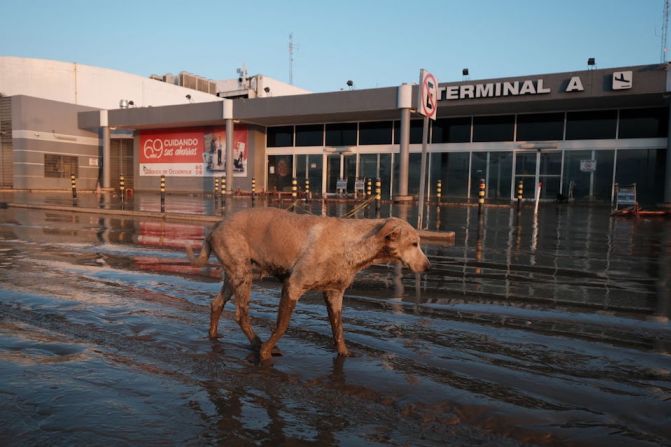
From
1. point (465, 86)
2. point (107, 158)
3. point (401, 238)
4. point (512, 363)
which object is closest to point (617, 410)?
point (512, 363)

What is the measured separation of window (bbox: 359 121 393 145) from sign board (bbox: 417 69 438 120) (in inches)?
763

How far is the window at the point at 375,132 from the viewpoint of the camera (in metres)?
32.7

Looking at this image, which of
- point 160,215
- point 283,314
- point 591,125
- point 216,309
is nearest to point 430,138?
point 591,125

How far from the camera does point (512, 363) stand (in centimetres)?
442

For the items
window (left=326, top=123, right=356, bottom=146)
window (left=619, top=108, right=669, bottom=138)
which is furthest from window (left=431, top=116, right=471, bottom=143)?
window (left=619, top=108, right=669, bottom=138)

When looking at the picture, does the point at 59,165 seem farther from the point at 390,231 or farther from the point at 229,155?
the point at 390,231

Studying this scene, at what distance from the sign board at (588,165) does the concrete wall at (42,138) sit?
3968 centimetres

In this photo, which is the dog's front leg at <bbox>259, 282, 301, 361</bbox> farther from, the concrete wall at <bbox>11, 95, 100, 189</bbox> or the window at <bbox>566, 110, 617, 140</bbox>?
the concrete wall at <bbox>11, 95, 100, 189</bbox>

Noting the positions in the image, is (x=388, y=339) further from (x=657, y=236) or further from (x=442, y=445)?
(x=657, y=236)

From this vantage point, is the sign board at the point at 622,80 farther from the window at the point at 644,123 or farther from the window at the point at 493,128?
the window at the point at 493,128

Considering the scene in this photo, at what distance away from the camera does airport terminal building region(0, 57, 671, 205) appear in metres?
25.2

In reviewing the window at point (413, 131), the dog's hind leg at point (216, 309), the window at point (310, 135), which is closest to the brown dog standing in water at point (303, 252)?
the dog's hind leg at point (216, 309)

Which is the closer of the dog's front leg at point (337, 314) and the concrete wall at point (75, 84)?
the dog's front leg at point (337, 314)

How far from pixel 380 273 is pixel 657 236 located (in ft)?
32.5
